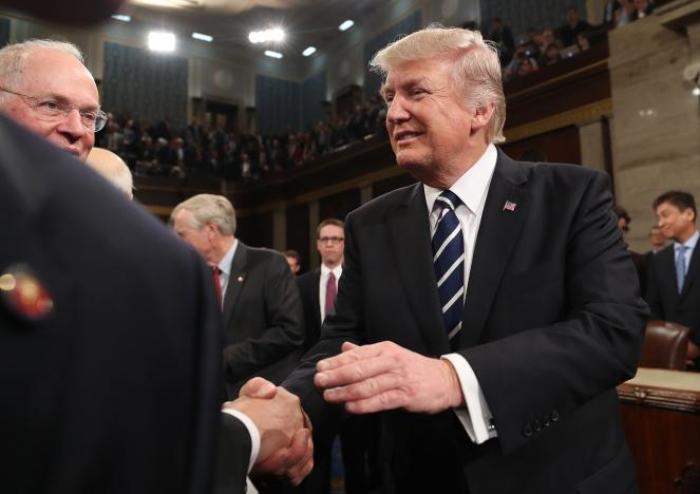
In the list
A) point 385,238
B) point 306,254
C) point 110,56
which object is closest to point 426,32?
point 385,238

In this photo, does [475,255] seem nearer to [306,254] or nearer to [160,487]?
[160,487]

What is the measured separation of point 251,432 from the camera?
48.2 inches

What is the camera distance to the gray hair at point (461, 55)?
5.94ft

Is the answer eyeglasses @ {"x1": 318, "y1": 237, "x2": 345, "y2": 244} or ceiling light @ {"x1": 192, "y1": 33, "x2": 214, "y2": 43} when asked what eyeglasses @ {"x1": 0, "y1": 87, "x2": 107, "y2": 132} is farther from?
ceiling light @ {"x1": 192, "y1": 33, "x2": 214, "y2": 43}

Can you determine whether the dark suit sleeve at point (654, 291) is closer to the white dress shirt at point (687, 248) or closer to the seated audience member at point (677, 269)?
the seated audience member at point (677, 269)

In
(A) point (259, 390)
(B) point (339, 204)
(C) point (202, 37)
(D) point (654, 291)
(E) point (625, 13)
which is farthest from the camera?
(C) point (202, 37)

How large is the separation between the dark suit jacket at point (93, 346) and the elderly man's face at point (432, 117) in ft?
4.66

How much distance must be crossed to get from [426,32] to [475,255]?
71 cm

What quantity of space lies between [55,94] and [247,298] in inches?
61.7

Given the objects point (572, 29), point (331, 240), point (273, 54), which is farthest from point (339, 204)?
point (273, 54)

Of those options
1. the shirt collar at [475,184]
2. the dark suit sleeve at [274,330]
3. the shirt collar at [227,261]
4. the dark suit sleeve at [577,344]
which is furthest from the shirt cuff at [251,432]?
the shirt collar at [227,261]

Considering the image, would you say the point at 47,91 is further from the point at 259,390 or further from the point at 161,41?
the point at 161,41

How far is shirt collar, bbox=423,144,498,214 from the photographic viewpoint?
177 cm

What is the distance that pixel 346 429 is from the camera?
4.06m
